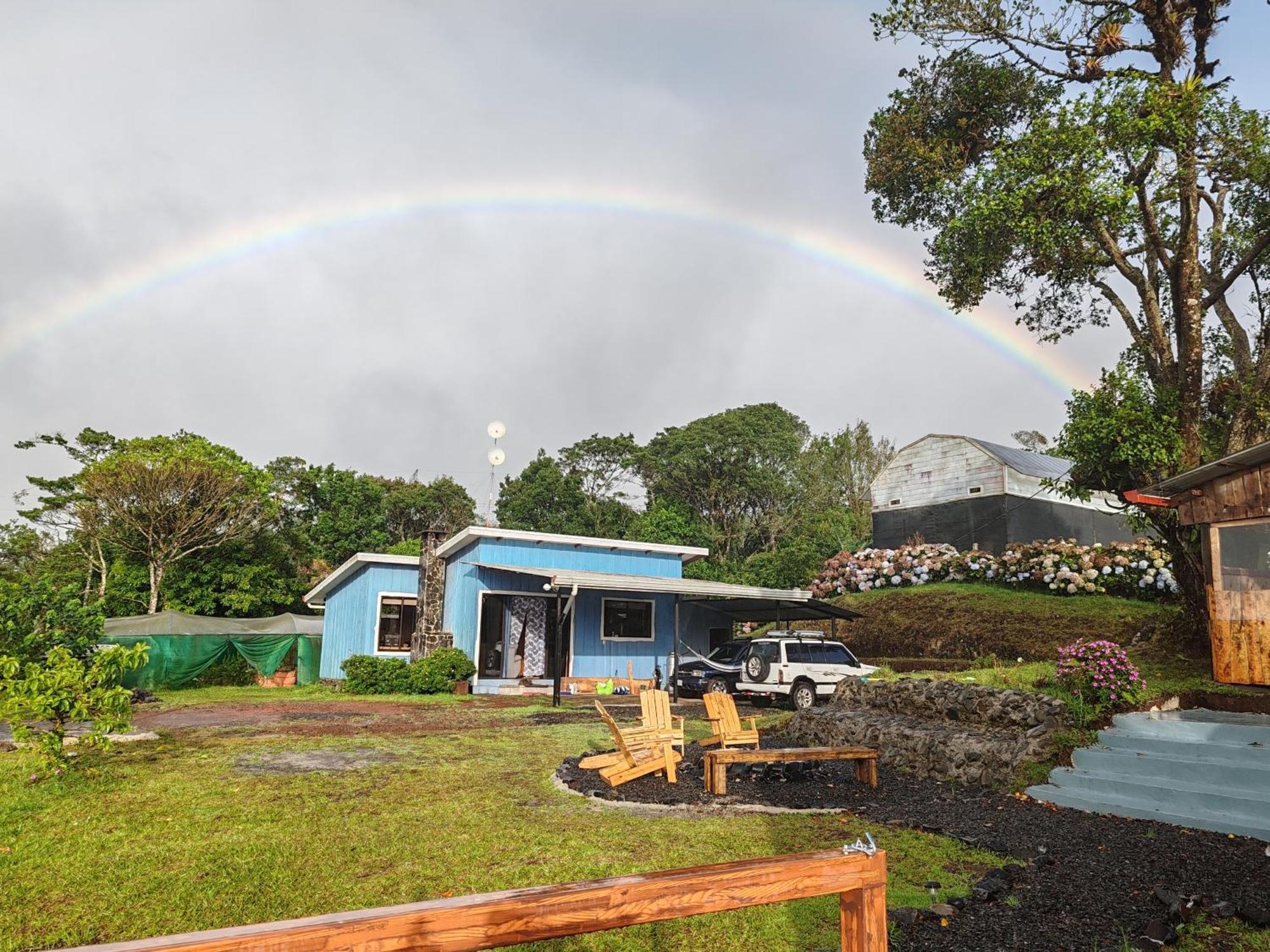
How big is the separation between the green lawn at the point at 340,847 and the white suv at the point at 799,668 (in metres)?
8.20

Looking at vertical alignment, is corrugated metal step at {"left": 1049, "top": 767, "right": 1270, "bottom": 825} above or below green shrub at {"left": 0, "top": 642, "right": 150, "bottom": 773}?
below

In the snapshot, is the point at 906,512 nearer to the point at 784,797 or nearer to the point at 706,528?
the point at 706,528

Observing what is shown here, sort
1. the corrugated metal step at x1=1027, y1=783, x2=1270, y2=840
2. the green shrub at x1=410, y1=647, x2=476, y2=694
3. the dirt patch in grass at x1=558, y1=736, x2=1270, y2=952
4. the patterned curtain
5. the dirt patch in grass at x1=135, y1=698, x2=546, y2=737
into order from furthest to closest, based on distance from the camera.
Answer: the patterned curtain < the green shrub at x1=410, y1=647, x2=476, y2=694 < the dirt patch in grass at x1=135, y1=698, x2=546, y2=737 < the corrugated metal step at x1=1027, y1=783, x2=1270, y2=840 < the dirt patch in grass at x1=558, y1=736, x2=1270, y2=952

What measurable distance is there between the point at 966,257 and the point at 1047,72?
128 inches

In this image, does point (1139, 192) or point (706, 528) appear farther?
point (706, 528)

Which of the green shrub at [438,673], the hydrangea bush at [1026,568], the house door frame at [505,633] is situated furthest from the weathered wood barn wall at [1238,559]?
the green shrub at [438,673]

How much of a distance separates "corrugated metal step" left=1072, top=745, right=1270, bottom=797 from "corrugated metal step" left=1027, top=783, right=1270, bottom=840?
41 centimetres

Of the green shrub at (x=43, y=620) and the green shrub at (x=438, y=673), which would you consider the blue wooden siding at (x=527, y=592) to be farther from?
the green shrub at (x=43, y=620)

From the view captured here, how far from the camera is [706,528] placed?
45562mm

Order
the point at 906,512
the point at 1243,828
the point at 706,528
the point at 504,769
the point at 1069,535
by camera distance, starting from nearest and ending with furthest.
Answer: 1. the point at 1243,828
2. the point at 504,769
3. the point at 1069,535
4. the point at 906,512
5. the point at 706,528

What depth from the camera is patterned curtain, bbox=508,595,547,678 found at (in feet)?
71.3

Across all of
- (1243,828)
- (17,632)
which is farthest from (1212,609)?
(17,632)

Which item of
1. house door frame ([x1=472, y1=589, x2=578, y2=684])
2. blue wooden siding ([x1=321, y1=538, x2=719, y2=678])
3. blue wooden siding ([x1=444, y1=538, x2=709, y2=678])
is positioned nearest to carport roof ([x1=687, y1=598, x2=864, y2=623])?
blue wooden siding ([x1=321, y1=538, x2=719, y2=678])

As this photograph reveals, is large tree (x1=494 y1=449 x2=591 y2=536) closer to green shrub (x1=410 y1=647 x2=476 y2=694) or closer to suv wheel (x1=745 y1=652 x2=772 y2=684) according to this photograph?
green shrub (x1=410 y1=647 x2=476 y2=694)
